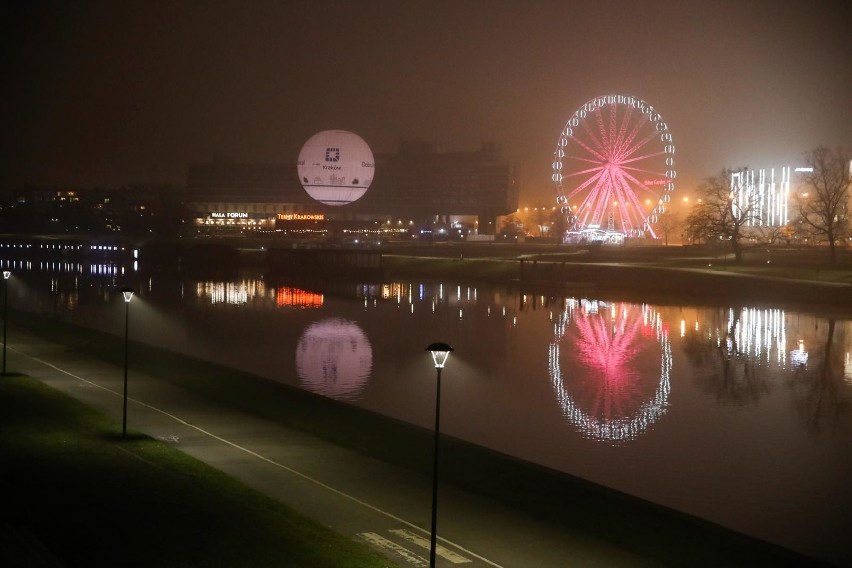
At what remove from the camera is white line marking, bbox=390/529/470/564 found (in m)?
12.1

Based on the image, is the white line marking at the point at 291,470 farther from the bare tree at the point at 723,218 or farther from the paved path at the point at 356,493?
the bare tree at the point at 723,218

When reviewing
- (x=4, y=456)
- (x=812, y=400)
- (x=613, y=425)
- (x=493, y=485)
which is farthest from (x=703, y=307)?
(x=4, y=456)

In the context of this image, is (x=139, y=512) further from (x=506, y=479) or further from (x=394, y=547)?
(x=506, y=479)

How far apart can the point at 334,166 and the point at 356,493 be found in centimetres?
7190

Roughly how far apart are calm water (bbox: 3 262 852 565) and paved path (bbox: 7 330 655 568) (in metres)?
3.85

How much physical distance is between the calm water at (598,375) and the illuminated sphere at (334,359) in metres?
0.11

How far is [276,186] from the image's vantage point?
174500 mm

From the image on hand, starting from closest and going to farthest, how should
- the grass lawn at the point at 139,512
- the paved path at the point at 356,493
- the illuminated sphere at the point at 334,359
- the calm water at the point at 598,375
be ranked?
1. the grass lawn at the point at 139,512
2. the paved path at the point at 356,493
3. the calm water at the point at 598,375
4. the illuminated sphere at the point at 334,359

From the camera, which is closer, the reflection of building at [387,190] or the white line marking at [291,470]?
the white line marking at [291,470]

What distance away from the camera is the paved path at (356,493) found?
41.1ft

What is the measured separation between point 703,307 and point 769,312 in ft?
12.0

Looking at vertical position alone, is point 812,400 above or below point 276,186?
below

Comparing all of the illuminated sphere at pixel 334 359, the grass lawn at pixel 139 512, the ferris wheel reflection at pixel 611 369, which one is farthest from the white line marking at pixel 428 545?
the illuminated sphere at pixel 334 359

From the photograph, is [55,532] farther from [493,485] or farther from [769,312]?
[769,312]
